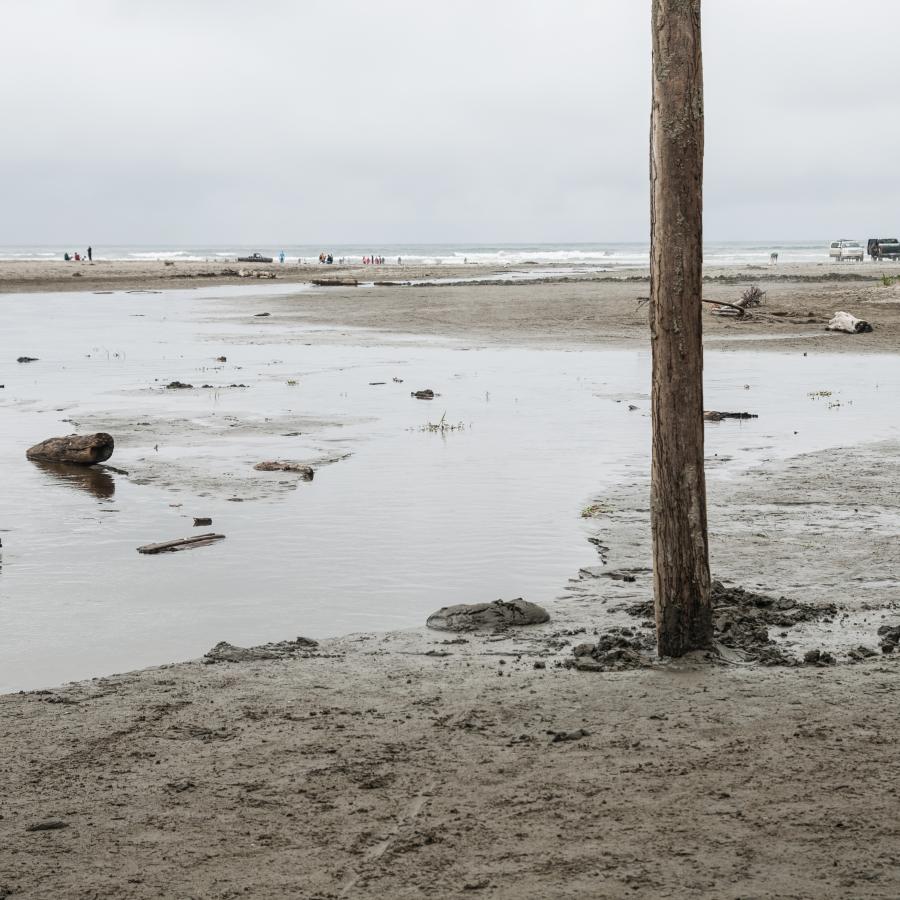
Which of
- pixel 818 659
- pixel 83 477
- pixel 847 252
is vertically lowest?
pixel 818 659

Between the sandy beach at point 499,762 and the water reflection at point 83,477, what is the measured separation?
4.96 meters

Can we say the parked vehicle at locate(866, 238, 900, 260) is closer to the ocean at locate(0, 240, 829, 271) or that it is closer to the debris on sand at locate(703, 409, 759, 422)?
the ocean at locate(0, 240, 829, 271)

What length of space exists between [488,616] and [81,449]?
703 cm

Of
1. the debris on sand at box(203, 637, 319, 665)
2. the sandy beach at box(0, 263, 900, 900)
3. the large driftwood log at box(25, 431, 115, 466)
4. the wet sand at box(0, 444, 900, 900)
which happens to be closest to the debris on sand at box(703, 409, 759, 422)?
the sandy beach at box(0, 263, 900, 900)

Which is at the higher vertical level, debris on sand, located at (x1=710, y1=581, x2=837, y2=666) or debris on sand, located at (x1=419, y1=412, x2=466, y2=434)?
debris on sand, located at (x1=419, y1=412, x2=466, y2=434)

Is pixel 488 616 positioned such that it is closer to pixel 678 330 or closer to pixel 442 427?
pixel 678 330

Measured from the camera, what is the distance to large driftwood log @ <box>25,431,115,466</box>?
13047 mm

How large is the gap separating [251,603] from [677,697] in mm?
3249

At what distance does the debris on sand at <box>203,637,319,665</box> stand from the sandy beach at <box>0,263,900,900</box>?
3 centimetres

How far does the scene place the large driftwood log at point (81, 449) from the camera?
42.8ft

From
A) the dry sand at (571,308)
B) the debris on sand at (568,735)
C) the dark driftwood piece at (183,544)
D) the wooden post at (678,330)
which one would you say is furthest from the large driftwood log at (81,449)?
the dry sand at (571,308)

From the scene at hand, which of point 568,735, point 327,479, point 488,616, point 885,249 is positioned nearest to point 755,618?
point 488,616

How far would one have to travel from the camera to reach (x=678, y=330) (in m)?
6.41

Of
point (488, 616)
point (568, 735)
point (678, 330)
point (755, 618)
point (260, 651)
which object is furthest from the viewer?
point (488, 616)
